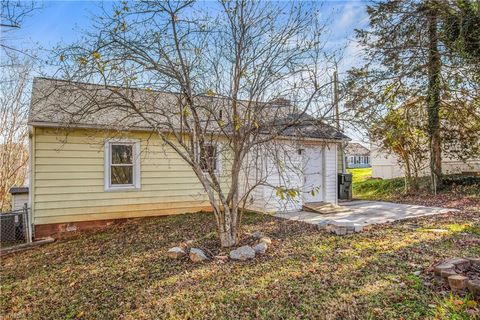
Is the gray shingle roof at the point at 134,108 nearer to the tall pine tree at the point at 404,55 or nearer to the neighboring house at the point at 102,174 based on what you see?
the neighboring house at the point at 102,174

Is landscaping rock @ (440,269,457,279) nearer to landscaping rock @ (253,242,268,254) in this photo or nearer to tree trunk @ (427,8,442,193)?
landscaping rock @ (253,242,268,254)

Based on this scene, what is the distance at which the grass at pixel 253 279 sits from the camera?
313 centimetres

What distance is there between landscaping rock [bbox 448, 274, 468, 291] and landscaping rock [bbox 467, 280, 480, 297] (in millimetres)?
38

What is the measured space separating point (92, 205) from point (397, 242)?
698 cm

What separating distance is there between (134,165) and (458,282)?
7.29 metres

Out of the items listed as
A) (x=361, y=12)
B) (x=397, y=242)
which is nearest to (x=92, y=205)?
(x=397, y=242)

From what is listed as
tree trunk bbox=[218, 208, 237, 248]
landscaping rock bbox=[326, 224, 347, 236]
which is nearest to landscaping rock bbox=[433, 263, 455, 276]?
landscaping rock bbox=[326, 224, 347, 236]

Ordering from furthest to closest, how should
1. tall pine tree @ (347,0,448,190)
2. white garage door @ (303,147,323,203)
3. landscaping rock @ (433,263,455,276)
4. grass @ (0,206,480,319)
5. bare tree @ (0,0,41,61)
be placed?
tall pine tree @ (347,0,448,190) → white garage door @ (303,147,323,203) → bare tree @ (0,0,41,61) → landscaping rock @ (433,263,455,276) → grass @ (0,206,480,319)

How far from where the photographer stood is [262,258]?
4.72 meters

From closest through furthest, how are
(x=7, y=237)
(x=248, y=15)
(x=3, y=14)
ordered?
(x=3, y=14) → (x=248, y=15) → (x=7, y=237)

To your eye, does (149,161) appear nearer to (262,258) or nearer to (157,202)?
(157,202)

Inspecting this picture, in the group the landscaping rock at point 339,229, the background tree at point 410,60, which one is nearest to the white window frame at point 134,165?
the landscaping rock at point 339,229

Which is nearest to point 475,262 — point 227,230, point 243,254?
point 243,254

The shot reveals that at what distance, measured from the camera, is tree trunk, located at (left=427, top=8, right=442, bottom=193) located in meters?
10.5
